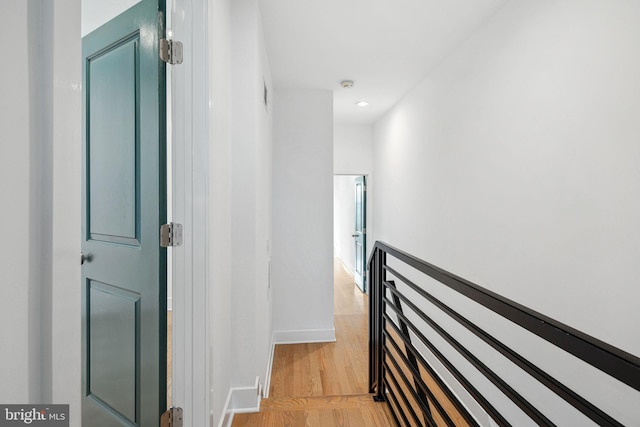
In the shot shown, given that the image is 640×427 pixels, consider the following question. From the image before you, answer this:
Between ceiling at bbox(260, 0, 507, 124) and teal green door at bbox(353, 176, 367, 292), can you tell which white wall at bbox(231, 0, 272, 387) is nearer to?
ceiling at bbox(260, 0, 507, 124)

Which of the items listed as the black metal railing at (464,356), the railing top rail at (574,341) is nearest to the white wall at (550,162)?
the black metal railing at (464,356)

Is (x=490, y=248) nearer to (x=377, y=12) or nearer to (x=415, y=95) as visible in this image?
(x=377, y=12)

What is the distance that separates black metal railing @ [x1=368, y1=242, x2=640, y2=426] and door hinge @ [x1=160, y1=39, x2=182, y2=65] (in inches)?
50.2

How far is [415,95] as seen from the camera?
11.4 ft

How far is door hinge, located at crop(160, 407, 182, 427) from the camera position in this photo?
1.23 m

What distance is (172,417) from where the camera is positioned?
1.27m

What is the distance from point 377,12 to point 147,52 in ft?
5.28

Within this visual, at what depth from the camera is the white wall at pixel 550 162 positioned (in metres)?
1.32

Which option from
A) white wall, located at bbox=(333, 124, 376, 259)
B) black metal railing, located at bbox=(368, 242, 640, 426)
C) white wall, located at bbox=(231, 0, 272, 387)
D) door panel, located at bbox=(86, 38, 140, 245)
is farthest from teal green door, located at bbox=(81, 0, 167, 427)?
white wall, located at bbox=(333, 124, 376, 259)

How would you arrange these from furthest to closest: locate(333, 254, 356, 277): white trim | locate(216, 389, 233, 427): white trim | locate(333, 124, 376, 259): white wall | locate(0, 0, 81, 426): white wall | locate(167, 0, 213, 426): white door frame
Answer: locate(333, 254, 356, 277): white trim
locate(333, 124, 376, 259): white wall
locate(216, 389, 233, 427): white trim
locate(167, 0, 213, 426): white door frame
locate(0, 0, 81, 426): white wall

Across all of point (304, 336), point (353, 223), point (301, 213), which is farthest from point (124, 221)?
point (353, 223)

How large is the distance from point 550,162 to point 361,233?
4.20 meters

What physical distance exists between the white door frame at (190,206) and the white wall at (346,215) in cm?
534

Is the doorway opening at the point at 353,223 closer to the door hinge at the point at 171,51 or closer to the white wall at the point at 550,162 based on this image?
the white wall at the point at 550,162
